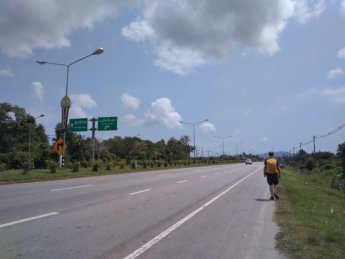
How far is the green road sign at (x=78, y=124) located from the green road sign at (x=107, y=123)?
2385mm

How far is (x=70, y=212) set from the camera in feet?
42.6

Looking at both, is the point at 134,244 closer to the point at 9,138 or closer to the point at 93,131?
the point at 93,131

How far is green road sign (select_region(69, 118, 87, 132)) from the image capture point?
5225 centimetres

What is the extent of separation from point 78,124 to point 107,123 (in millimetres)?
3440

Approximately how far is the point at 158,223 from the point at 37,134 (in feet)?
355

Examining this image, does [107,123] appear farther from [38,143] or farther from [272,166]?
[38,143]

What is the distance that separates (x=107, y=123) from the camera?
54.4 metres

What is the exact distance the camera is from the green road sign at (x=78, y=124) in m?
52.2

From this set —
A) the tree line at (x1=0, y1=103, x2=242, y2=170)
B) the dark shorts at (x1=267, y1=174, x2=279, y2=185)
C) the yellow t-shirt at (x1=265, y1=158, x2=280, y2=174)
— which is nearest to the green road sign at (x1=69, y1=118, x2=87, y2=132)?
the tree line at (x1=0, y1=103, x2=242, y2=170)

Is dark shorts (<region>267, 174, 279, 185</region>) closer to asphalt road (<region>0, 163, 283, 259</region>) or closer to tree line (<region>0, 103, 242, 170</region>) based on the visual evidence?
asphalt road (<region>0, 163, 283, 259</region>)

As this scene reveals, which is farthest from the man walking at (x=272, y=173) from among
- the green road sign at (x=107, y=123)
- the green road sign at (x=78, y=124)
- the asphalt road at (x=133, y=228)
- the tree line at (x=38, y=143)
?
the tree line at (x=38, y=143)

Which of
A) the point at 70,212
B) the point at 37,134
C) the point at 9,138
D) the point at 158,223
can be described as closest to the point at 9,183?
the point at 70,212

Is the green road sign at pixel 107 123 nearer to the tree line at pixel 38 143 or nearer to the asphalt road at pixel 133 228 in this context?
the tree line at pixel 38 143

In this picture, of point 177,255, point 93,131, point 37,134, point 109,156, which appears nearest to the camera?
point 177,255
